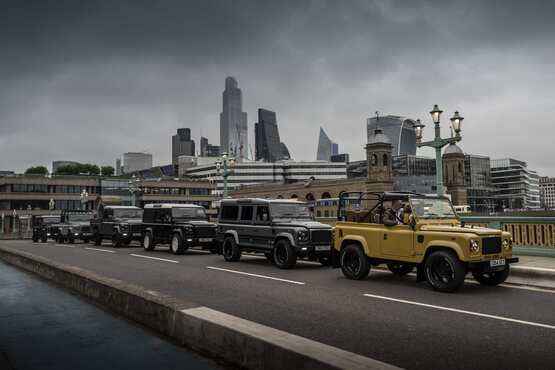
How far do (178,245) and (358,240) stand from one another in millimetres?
10019

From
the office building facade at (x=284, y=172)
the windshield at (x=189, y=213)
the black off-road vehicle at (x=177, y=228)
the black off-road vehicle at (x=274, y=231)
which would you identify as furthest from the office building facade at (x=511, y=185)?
the black off-road vehicle at (x=274, y=231)

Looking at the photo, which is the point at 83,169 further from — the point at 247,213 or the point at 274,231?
the point at 274,231

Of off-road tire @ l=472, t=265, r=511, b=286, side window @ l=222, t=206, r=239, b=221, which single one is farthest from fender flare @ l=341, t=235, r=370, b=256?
side window @ l=222, t=206, r=239, b=221

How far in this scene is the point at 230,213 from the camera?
16312 millimetres

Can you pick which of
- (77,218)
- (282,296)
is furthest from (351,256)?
(77,218)

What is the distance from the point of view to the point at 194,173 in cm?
16888

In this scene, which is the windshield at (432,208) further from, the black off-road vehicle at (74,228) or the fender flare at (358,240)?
the black off-road vehicle at (74,228)

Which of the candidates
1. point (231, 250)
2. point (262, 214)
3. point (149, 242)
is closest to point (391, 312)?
point (262, 214)

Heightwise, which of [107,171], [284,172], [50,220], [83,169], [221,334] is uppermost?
[284,172]

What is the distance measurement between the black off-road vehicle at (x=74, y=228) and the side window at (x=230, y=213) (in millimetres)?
15973

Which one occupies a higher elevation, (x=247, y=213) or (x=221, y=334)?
(x=247, y=213)

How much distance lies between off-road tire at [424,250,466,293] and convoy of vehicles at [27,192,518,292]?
2cm

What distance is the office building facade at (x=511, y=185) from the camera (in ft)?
559

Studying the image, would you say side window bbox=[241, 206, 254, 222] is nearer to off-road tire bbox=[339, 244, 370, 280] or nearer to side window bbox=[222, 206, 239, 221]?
side window bbox=[222, 206, 239, 221]
